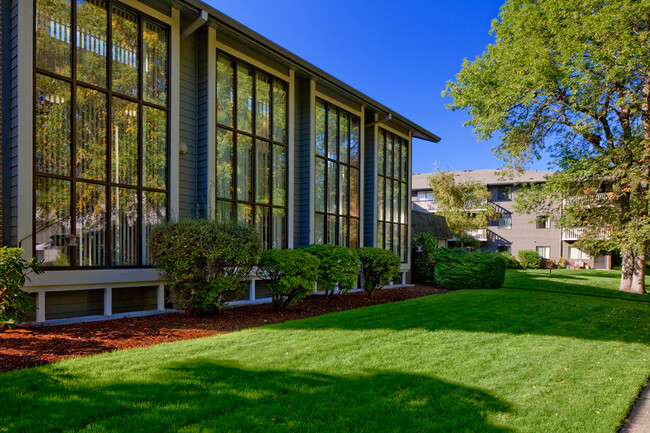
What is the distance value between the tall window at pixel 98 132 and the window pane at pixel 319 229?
4617 mm

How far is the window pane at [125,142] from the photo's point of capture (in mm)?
7207

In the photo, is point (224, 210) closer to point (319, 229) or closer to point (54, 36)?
point (319, 229)

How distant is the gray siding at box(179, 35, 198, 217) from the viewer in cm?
835

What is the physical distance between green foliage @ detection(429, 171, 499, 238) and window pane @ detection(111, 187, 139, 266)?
2605 centimetres

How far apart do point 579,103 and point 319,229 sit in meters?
9.35

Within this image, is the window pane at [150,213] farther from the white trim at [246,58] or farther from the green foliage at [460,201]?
the green foliage at [460,201]

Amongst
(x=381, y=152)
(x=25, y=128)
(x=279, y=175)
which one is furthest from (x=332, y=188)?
(x=25, y=128)

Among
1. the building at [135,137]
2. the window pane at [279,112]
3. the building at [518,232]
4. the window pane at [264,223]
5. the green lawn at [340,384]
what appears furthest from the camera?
the building at [518,232]

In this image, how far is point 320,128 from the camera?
1188 centimetres

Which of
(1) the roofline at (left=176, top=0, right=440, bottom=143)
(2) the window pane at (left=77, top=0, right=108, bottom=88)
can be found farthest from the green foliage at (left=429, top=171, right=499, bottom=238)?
(2) the window pane at (left=77, top=0, right=108, bottom=88)

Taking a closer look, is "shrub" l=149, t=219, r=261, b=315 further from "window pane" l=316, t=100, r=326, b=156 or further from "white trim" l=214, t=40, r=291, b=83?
"window pane" l=316, t=100, r=326, b=156

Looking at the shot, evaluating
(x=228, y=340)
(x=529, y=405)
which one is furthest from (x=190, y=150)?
(x=529, y=405)

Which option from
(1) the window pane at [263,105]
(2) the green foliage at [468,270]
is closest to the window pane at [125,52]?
(1) the window pane at [263,105]

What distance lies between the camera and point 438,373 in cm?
442
